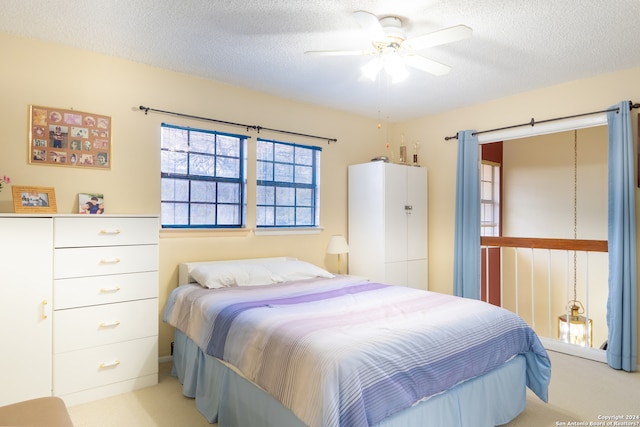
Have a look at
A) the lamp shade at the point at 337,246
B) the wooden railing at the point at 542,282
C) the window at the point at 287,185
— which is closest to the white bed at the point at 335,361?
the lamp shade at the point at 337,246

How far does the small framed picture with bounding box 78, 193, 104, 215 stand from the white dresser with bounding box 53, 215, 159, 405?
0.34 m

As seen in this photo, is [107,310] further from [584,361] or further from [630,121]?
[630,121]

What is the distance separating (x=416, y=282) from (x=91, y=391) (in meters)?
3.32

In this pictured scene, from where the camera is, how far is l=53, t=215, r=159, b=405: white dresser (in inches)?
96.3

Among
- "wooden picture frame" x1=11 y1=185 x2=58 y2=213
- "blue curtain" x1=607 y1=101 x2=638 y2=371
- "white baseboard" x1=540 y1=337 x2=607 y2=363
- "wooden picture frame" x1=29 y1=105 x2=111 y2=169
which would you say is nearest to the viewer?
"wooden picture frame" x1=11 y1=185 x2=58 y2=213

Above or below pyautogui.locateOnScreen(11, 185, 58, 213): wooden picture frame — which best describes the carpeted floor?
below

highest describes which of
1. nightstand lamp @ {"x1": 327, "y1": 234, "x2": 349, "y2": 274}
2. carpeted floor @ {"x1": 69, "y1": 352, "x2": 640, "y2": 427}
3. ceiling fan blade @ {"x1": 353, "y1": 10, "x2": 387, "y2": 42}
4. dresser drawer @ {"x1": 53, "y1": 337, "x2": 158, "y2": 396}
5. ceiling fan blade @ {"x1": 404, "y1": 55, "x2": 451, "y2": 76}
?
ceiling fan blade @ {"x1": 353, "y1": 10, "x2": 387, "y2": 42}

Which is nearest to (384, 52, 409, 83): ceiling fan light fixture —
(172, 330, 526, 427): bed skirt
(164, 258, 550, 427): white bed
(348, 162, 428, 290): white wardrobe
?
(164, 258, 550, 427): white bed

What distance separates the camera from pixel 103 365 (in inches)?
102

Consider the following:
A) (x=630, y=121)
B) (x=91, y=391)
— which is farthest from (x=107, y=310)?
(x=630, y=121)

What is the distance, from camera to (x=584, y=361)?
130 inches

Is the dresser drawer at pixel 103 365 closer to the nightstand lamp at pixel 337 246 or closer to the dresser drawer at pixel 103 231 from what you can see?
the dresser drawer at pixel 103 231

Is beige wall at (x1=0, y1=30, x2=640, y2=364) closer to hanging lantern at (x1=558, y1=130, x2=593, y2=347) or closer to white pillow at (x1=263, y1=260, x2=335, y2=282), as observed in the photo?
white pillow at (x1=263, y1=260, x2=335, y2=282)

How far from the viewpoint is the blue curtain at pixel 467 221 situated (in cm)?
407
